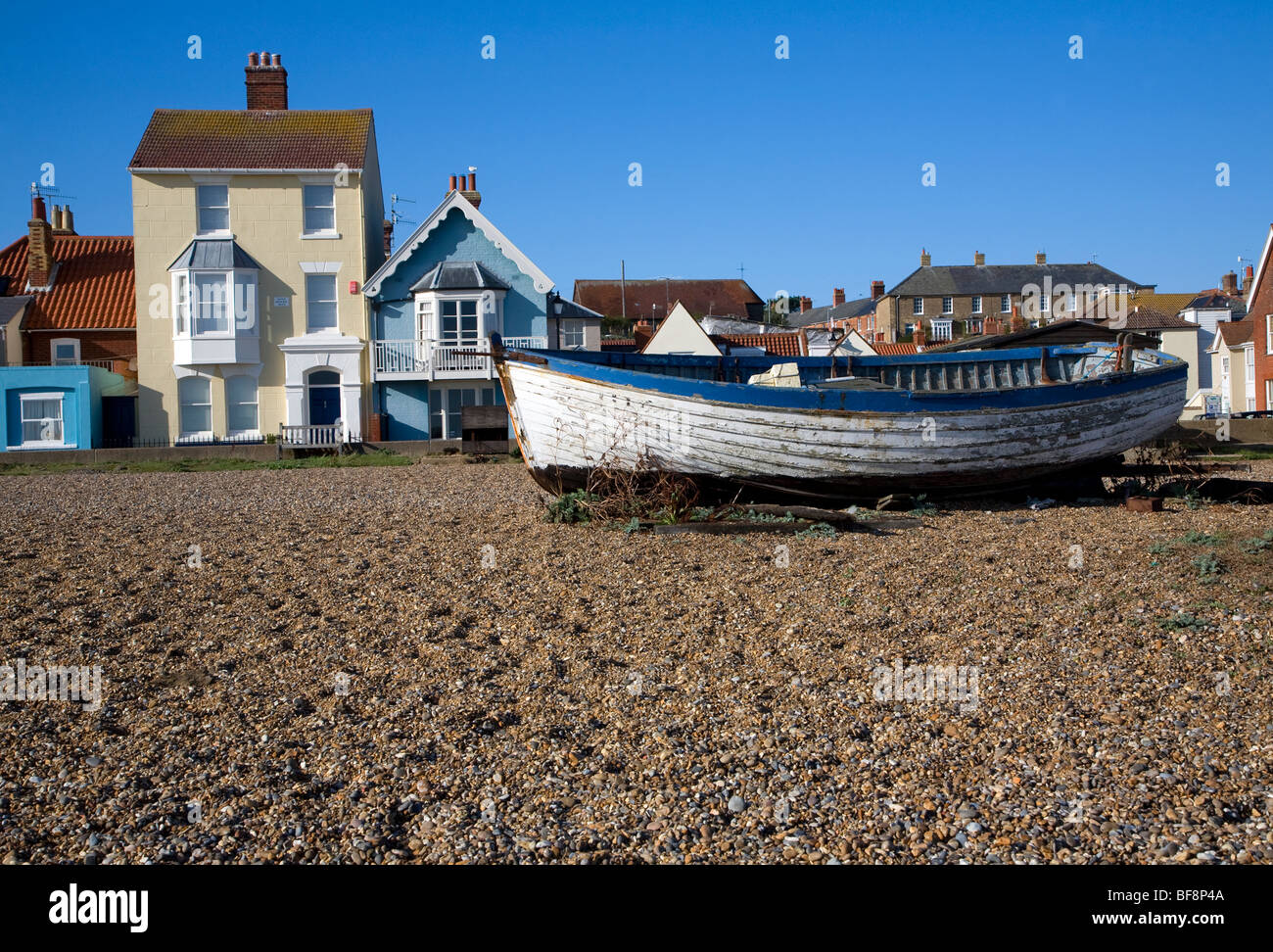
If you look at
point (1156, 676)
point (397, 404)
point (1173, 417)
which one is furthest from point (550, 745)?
point (397, 404)

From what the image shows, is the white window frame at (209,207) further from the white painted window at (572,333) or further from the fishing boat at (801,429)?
the fishing boat at (801,429)

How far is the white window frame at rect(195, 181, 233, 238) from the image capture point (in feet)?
93.9

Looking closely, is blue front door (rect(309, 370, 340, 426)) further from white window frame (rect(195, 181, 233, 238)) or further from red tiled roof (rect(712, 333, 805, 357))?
red tiled roof (rect(712, 333, 805, 357))

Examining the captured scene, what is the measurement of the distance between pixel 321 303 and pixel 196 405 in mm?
4637

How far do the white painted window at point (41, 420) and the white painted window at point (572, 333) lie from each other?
19.3 m

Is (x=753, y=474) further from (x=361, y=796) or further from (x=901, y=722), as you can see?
(x=361, y=796)

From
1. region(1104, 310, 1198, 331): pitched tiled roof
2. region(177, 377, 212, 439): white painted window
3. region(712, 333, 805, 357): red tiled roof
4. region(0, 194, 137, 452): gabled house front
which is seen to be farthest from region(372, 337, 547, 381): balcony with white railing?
region(1104, 310, 1198, 331): pitched tiled roof

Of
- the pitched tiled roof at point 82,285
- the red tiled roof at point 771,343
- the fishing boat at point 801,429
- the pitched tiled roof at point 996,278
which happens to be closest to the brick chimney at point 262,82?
the pitched tiled roof at point 82,285

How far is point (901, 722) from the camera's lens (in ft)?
16.7

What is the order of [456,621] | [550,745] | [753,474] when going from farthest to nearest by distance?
1. [753,474]
2. [456,621]
3. [550,745]

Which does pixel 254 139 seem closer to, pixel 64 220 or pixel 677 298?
pixel 64 220
